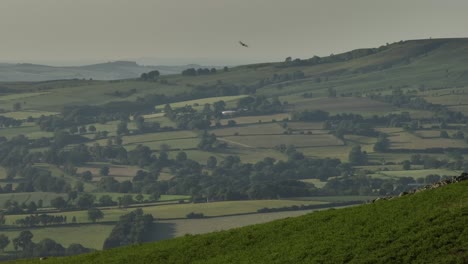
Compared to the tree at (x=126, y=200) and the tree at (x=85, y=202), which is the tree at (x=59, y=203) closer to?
the tree at (x=85, y=202)

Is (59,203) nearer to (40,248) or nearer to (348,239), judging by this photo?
(40,248)

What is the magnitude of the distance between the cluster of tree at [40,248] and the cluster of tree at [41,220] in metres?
10.9

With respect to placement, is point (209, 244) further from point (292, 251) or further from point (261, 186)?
point (261, 186)

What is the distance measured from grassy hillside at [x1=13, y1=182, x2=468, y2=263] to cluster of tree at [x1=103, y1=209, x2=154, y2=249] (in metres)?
89.3

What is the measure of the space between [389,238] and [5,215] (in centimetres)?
14377

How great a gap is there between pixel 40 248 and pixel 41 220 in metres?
25.6

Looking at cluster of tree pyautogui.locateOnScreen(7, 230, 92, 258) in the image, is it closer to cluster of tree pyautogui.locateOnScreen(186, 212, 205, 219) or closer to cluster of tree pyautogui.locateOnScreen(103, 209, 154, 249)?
cluster of tree pyautogui.locateOnScreen(103, 209, 154, 249)

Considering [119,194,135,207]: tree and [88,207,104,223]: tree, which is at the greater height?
[88,207,104,223]: tree

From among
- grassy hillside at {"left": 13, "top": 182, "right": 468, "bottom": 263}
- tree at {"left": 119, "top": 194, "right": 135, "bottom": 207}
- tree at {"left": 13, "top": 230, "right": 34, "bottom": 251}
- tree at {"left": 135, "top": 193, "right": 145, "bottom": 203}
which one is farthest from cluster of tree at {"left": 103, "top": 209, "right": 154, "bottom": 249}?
grassy hillside at {"left": 13, "top": 182, "right": 468, "bottom": 263}

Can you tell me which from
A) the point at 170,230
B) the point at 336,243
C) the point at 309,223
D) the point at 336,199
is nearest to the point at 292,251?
the point at 336,243

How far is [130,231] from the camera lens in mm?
139875

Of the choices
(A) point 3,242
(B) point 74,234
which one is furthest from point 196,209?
(A) point 3,242

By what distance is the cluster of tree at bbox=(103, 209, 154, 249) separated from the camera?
132m

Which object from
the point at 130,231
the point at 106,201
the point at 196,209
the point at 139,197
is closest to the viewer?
the point at 130,231
